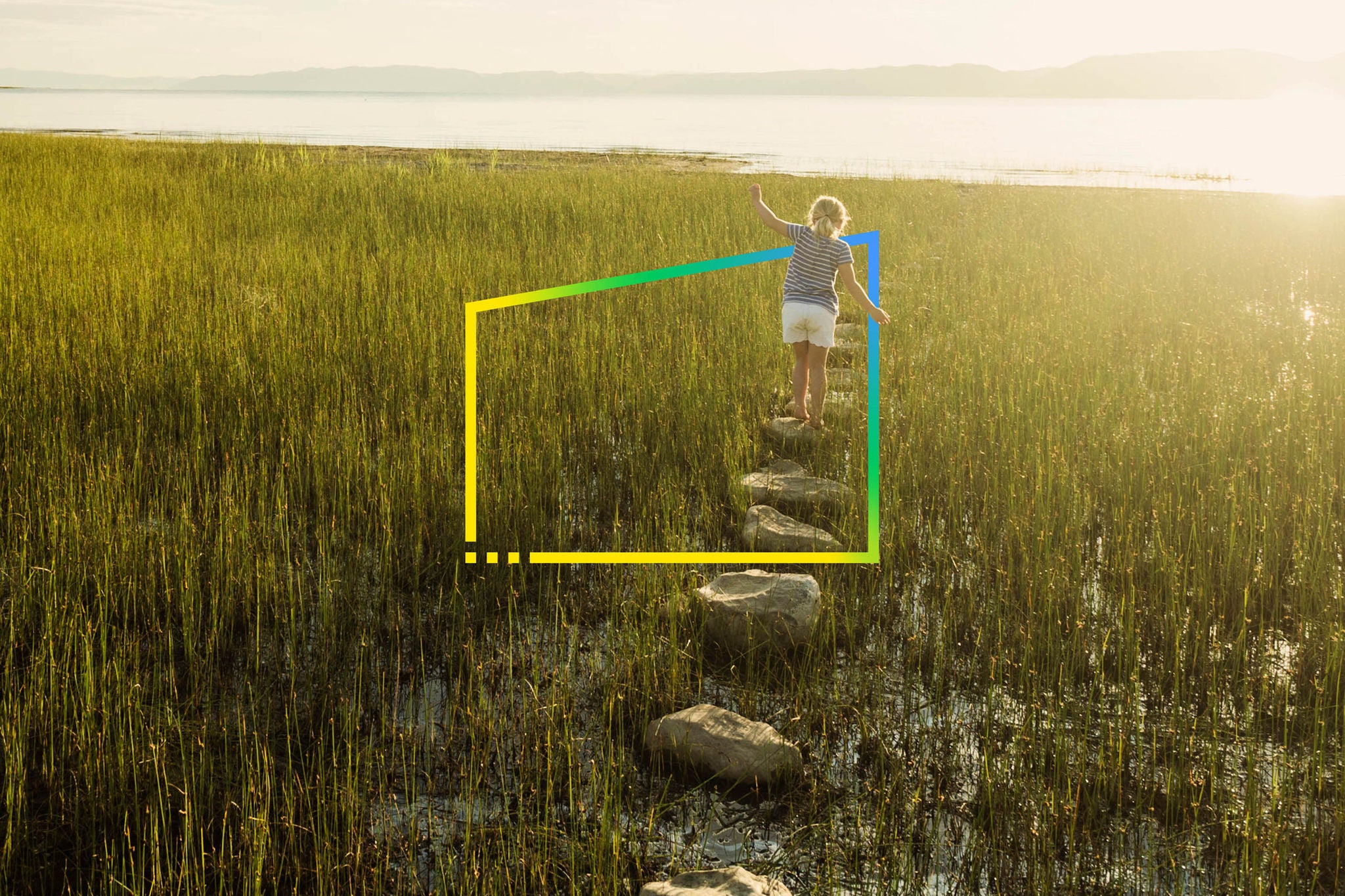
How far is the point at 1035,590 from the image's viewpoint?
4.33 metres

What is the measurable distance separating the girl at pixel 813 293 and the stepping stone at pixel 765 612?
2.06m

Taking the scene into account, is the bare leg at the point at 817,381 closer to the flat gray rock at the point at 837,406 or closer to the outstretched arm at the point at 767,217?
the flat gray rock at the point at 837,406

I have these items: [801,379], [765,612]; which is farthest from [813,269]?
[765,612]

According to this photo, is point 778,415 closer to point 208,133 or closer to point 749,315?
point 749,315

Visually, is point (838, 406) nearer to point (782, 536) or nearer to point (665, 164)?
point (782, 536)

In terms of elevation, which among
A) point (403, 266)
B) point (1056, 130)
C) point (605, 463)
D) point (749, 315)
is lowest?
point (605, 463)

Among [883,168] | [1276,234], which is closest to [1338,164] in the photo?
[883,168]

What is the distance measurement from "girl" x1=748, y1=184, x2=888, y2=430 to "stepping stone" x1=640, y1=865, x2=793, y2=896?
357 centimetres

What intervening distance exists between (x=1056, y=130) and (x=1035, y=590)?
6908 cm

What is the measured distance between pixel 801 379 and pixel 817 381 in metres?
0.12

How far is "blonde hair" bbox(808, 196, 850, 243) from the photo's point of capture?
5.60m

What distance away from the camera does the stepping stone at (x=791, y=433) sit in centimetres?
609
